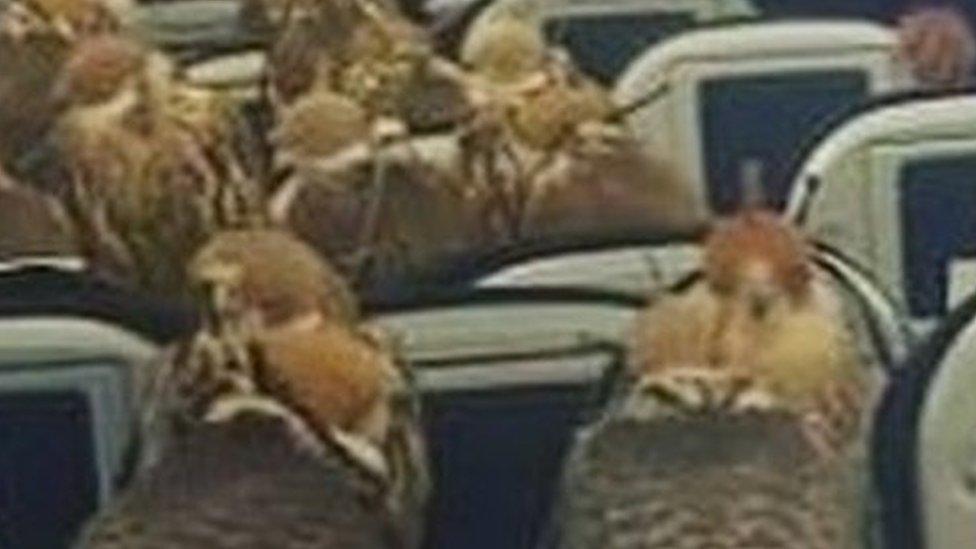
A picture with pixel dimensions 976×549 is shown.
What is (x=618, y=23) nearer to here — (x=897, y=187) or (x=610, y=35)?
(x=610, y=35)

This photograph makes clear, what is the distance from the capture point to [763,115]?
6.70ft

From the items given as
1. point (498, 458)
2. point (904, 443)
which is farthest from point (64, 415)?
point (904, 443)

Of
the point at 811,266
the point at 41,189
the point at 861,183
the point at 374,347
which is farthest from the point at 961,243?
the point at 41,189

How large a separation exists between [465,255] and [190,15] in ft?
1.43

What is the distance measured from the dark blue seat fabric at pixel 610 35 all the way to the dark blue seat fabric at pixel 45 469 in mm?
554

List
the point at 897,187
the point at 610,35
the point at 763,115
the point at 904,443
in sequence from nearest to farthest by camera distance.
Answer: the point at 904,443
the point at 897,187
the point at 763,115
the point at 610,35

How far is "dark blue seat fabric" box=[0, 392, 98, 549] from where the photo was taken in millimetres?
1682

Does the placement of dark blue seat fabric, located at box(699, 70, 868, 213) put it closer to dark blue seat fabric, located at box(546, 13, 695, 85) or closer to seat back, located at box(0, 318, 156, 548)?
dark blue seat fabric, located at box(546, 13, 695, 85)

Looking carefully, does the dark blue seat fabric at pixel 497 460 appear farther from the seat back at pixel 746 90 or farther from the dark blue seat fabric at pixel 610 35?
the dark blue seat fabric at pixel 610 35

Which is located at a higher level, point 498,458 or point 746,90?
point 746,90

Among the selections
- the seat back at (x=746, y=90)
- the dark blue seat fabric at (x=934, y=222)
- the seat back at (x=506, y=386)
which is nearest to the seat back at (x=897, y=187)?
the dark blue seat fabric at (x=934, y=222)

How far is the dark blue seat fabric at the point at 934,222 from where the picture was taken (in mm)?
1871

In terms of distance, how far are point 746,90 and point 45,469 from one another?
600mm

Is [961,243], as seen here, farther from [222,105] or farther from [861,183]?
[222,105]
